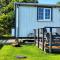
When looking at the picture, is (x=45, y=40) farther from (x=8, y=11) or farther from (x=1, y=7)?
(x=1, y=7)

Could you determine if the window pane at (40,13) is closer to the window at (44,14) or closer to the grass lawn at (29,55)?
the window at (44,14)

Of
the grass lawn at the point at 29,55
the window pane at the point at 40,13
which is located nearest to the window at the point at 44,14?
the window pane at the point at 40,13

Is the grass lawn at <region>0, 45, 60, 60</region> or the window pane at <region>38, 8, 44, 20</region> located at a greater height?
the window pane at <region>38, 8, 44, 20</region>

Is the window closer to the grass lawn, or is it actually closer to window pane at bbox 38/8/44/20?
window pane at bbox 38/8/44/20

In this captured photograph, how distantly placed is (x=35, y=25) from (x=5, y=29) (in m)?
9.45

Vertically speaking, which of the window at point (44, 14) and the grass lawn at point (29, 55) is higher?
the window at point (44, 14)

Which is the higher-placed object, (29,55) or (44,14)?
(44,14)

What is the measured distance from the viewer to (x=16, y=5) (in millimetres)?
21578

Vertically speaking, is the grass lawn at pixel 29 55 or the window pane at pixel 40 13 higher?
the window pane at pixel 40 13

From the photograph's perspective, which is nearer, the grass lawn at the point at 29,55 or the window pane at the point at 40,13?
the grass lawn at the point at 29,55

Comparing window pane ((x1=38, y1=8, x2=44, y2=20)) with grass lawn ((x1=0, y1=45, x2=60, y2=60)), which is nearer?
grass lawn ((x1=0, y1=45, x2=60, y2=60))

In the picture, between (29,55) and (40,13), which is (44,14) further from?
(29,55)

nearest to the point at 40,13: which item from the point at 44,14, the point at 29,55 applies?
the point at 44,14

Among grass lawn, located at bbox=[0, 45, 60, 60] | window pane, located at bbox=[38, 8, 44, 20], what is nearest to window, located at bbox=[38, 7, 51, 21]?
window pane, located at bbox=[38, 8, 44, 20]
